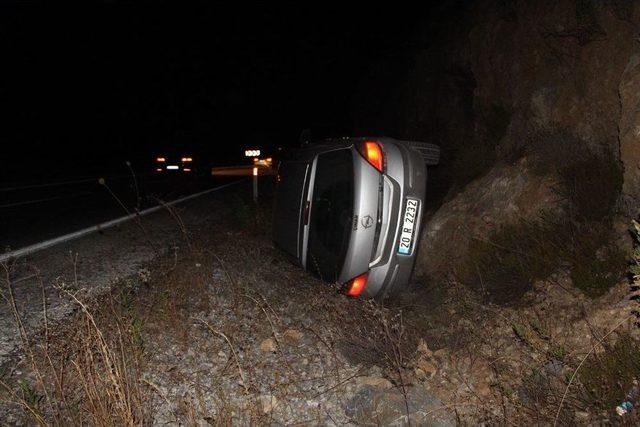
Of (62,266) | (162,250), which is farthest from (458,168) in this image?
(62,266)

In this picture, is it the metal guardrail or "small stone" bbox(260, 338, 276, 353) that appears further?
the metal guardrail

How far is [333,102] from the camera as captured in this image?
3650cm

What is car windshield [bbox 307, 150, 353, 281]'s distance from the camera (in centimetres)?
475

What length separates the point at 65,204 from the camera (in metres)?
11.1

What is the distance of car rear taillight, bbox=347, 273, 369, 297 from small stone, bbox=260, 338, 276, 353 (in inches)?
39.8

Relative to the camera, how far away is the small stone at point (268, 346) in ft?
13.6

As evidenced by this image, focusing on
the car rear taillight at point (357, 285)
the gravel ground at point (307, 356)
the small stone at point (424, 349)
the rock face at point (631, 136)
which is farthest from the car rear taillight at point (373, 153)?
the rock face at point (631, 136)

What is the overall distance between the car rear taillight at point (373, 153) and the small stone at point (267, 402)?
8.07 feet

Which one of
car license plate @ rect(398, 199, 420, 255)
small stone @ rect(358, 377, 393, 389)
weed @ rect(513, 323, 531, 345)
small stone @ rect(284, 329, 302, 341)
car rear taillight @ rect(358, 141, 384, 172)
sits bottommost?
small stone @ rect(284, 329, 302, 341)

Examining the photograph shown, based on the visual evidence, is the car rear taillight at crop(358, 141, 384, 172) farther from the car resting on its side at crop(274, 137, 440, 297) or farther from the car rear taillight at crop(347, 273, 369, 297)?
the car rear taillight at crop(347, 273, 369, 297)

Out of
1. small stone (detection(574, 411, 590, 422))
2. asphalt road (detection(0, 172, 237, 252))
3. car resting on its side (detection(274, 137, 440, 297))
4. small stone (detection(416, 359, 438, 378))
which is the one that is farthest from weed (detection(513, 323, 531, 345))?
asphalt road (detection(0, 172, 237, 252))

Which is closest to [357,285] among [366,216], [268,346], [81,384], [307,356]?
[366,216]

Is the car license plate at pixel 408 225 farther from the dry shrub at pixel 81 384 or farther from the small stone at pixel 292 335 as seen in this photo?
the dry shrub at pixel 81 384

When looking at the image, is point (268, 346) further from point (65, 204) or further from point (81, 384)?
point (65, 204)
